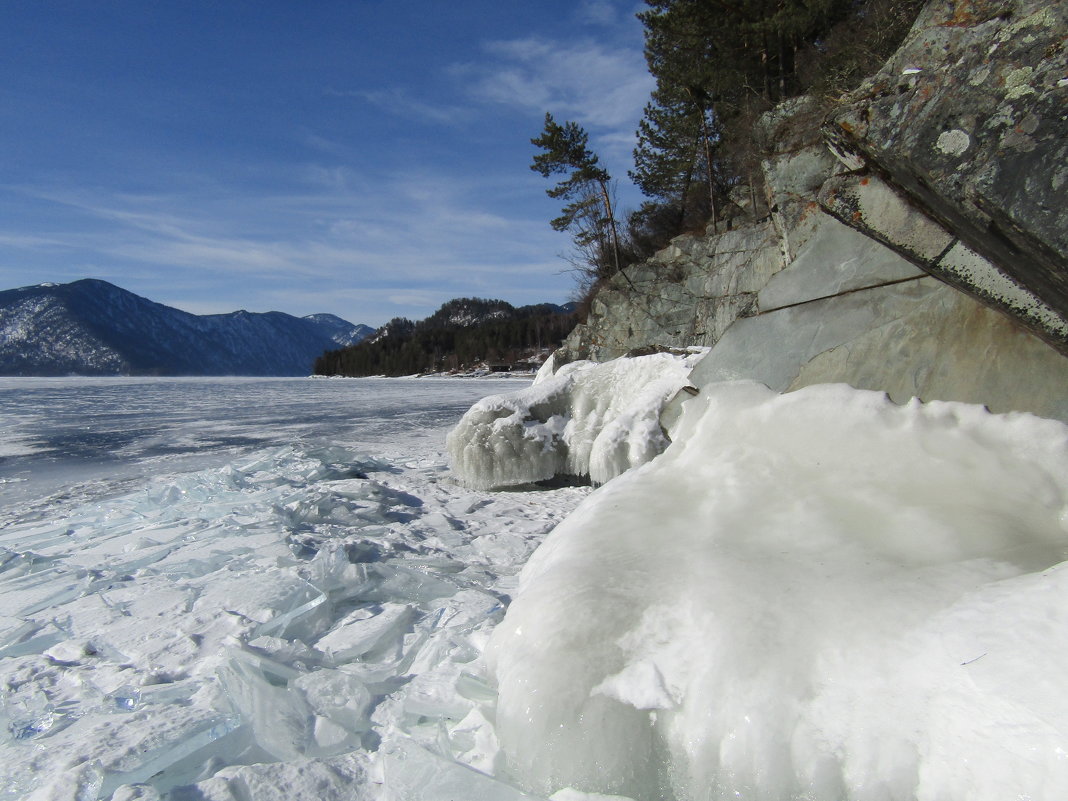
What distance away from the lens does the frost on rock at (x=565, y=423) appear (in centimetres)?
579

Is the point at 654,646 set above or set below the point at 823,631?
below

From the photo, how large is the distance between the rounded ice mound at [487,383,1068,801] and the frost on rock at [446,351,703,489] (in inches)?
127

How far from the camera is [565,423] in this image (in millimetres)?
6633

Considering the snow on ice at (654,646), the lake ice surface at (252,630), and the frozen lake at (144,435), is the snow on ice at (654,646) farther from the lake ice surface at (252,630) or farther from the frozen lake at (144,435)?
the frozen lake at (144,435)

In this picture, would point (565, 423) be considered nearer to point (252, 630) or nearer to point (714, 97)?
point (252, 630)

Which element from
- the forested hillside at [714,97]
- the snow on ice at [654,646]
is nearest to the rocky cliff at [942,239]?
the snow on ice at [654,646]

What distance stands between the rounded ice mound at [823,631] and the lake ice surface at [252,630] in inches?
15.7

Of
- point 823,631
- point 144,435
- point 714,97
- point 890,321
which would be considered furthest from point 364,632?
point 714,97

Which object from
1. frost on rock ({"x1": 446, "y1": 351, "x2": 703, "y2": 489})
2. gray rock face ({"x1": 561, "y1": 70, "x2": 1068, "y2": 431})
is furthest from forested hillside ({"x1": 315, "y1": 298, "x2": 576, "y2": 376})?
gray rock face ({"x1": 561, "y1": 70, "x2": 1068, "y2": 431})

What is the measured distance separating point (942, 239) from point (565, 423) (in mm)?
4642

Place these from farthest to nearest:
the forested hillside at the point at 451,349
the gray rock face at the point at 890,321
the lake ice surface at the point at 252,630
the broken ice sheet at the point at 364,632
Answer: the forested hillside at the point at 451,349, the broken ice sheet at the point at 364,632, the gray rock face at the point at 890,321, the lake ice surface at the point at 252,630

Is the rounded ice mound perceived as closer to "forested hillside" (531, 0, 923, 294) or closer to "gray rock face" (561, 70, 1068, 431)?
"gray rock face" (561, 70, 1068, 431)

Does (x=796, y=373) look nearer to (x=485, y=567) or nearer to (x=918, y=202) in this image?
(x=918, y=202)

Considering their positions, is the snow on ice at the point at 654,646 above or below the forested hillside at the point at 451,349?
below
